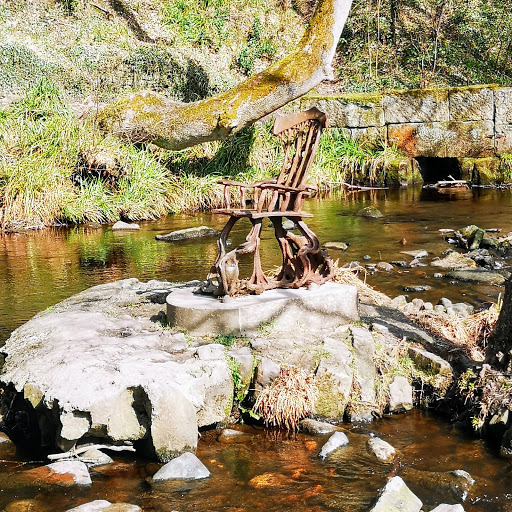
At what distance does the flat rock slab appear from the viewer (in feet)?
18.5

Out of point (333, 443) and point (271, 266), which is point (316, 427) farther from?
point (271, 266)

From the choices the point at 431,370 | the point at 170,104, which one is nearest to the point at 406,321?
the point at 431,370

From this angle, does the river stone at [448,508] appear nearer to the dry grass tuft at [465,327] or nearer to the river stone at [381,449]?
the river stone at [381,449]

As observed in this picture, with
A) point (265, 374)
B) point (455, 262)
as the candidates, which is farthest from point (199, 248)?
point (265, 374)

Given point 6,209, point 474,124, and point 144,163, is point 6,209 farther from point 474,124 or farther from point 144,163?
point 474,124

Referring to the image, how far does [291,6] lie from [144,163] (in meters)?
13.4

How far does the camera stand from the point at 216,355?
5.23 meters

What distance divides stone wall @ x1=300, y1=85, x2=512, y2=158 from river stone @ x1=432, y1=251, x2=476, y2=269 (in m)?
9.06

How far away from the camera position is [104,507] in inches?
157

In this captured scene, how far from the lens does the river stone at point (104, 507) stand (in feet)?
13.0

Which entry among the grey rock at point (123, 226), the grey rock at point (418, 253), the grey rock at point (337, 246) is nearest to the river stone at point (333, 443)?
the grey rock at point (418, 253)

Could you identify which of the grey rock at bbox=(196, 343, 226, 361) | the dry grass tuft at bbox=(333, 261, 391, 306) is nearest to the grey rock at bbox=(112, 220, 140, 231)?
the dry grass tuft at bbox=(333, 261, 391, 306)

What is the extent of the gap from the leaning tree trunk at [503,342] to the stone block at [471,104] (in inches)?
552

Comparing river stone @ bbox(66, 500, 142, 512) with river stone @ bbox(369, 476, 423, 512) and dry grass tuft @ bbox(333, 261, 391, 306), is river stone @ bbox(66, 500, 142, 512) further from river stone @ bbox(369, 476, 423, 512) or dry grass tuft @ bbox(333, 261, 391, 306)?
dry grass tuft @ bbox(333, 261, 391, 306)
